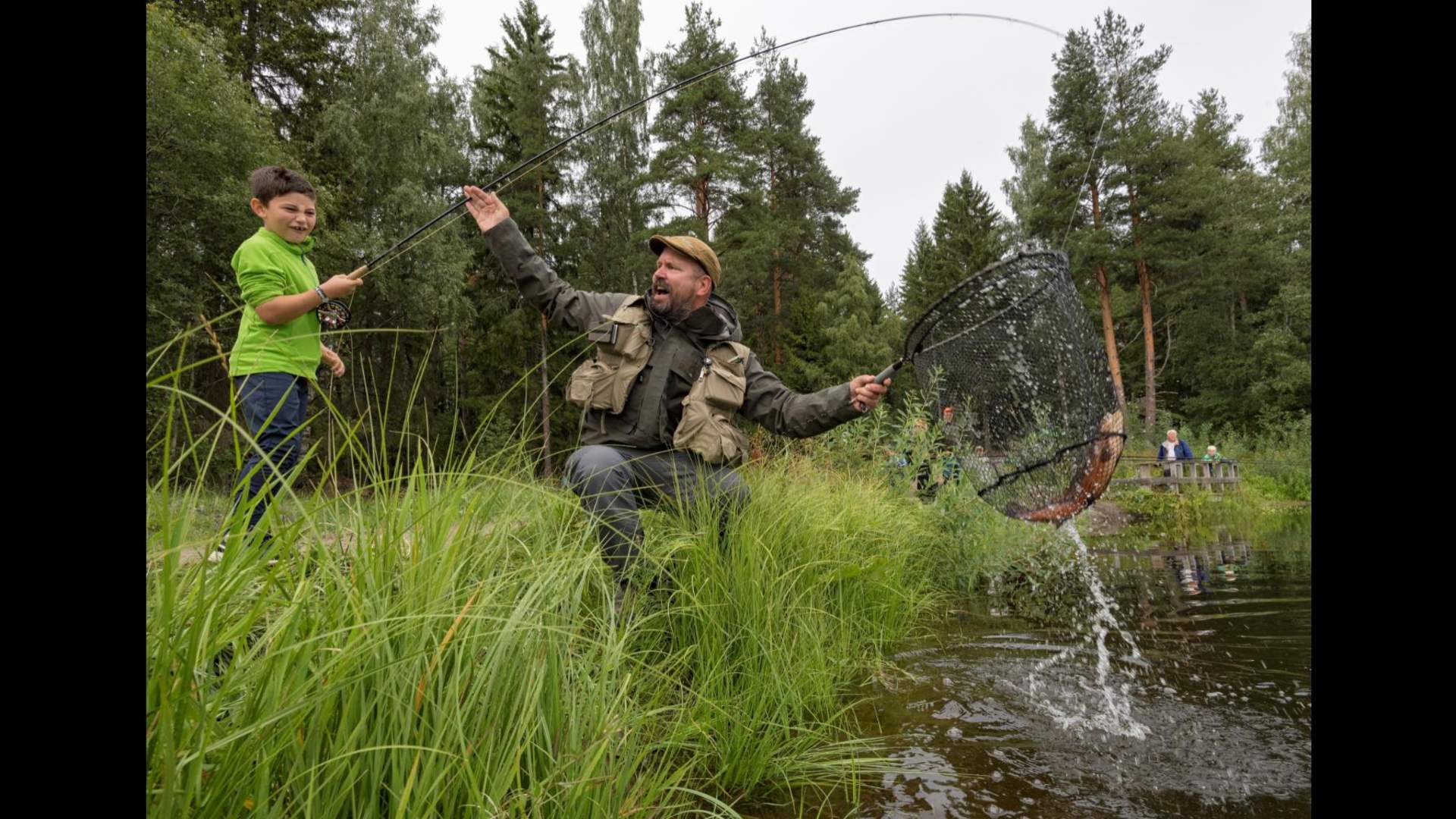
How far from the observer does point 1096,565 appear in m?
7.31

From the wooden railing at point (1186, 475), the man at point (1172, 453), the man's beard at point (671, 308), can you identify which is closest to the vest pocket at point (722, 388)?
the man's beard at point (671, 308)

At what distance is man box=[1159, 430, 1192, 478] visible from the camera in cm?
1382

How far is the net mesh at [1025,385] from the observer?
321 centimetres

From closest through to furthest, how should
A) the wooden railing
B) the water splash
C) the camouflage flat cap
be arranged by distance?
the water splash < the camouflage flat cap < the wooden railing

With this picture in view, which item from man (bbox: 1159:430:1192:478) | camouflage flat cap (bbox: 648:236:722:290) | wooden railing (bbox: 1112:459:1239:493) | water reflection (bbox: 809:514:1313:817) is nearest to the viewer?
water reflection (bbox: 809:514:1313:817)

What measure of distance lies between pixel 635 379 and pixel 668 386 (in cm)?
17

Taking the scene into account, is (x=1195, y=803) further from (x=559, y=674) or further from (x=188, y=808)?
(x=188, y=808)

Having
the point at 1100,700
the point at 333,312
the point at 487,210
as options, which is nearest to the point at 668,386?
the point at 487,210

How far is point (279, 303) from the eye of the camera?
2506 mm

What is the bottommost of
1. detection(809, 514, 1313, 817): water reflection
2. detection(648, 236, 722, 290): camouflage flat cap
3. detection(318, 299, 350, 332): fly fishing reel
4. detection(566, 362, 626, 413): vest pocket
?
detection(809, 514, 1313, 817): water reflection

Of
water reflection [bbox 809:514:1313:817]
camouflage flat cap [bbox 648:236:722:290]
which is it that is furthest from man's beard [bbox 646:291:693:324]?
water reflection [bbox 809:514:1313:817]

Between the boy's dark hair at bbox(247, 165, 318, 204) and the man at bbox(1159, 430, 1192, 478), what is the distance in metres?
15.2

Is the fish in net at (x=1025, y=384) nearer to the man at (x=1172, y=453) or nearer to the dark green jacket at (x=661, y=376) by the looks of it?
the dark green jacket at (x=661, y=376)

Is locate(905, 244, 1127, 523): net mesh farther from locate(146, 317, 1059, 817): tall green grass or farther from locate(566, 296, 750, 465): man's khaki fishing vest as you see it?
locate(146, 317, 1059, 817): tall green grass
